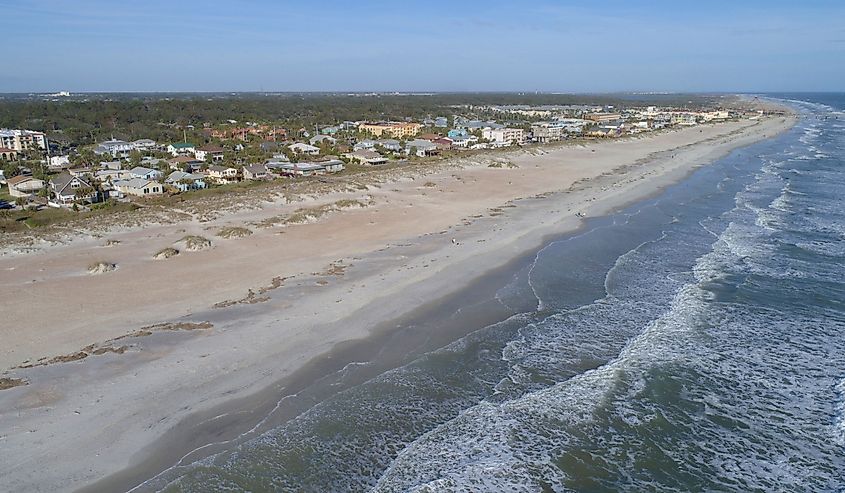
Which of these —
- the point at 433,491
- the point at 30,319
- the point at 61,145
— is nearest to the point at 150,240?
the point at 30,319

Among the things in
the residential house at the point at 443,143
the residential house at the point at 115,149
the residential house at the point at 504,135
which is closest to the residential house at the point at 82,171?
the residential house at the point at 115,149

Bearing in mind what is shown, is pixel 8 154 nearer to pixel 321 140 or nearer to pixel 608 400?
pixel 321 140

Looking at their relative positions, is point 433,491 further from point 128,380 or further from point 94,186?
point 94,186

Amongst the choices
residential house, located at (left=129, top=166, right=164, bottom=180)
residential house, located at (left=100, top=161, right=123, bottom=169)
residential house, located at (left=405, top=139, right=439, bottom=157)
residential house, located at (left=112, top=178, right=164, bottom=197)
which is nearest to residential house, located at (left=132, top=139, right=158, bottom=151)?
residential house, located at (left=100, top=161, right=123, bottom=169)

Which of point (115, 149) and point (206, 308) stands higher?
point (115, 149)

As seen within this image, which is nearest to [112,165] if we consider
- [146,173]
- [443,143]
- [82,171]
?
[82,171]

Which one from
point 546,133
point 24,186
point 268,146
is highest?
point 546,133

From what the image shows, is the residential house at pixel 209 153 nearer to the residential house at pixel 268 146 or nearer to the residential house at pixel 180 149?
the residential house at pixel 180 149
